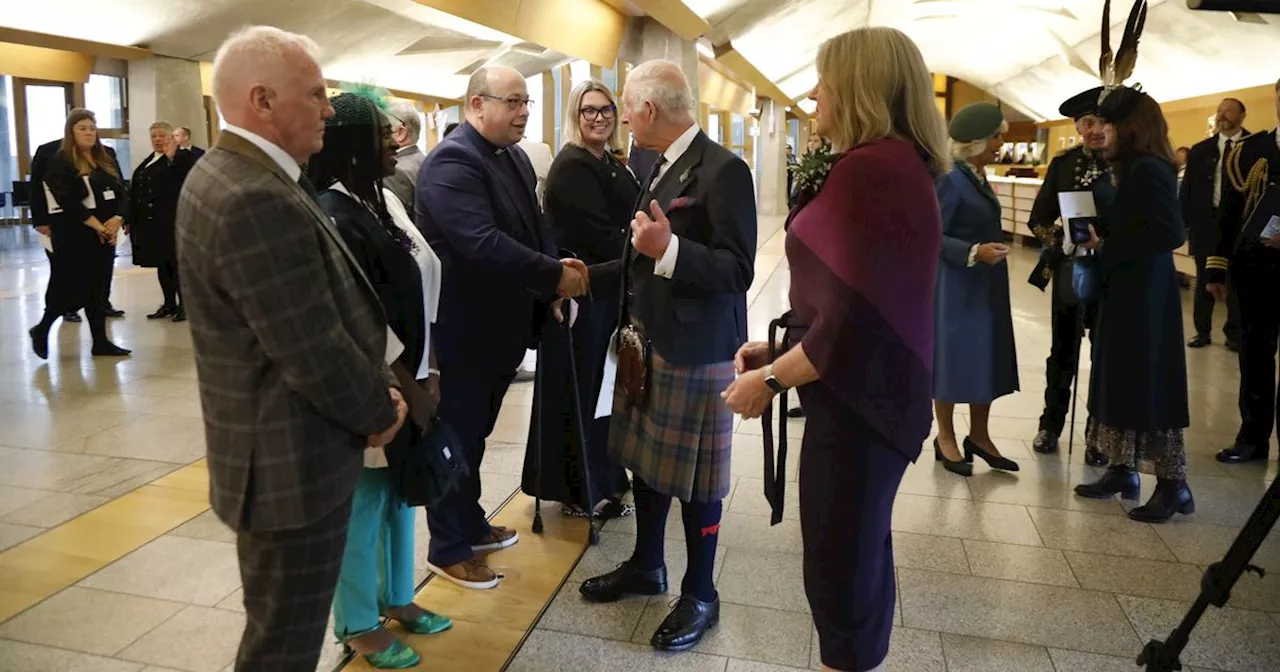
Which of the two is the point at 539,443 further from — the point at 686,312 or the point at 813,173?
the point at 813,173

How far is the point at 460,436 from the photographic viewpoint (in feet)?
9.50

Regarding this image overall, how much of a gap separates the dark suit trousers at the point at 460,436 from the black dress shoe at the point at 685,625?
0.74 metres

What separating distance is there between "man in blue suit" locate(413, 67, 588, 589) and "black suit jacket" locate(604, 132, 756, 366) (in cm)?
42

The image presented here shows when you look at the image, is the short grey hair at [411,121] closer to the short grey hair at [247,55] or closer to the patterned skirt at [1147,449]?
the short grey hair at [247,55]

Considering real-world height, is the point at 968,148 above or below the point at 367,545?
above

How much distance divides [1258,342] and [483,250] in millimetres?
3823

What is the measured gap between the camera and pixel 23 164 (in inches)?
583

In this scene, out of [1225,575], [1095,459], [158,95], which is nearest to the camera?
[1225,575]

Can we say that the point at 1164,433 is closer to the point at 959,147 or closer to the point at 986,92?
the point at 959,147

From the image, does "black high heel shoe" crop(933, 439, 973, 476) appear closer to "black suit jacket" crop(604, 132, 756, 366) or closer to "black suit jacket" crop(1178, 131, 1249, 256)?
"black suit jacket" crop(604, 132, 756, 366)

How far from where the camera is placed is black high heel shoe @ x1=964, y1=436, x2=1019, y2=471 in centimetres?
405

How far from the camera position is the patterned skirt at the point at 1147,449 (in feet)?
11.4

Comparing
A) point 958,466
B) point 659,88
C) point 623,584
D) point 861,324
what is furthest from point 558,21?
point 861,324

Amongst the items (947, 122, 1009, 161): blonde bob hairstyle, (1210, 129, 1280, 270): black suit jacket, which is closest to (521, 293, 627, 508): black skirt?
(947, 122, 1009, 161): blonde bob hairstyle
